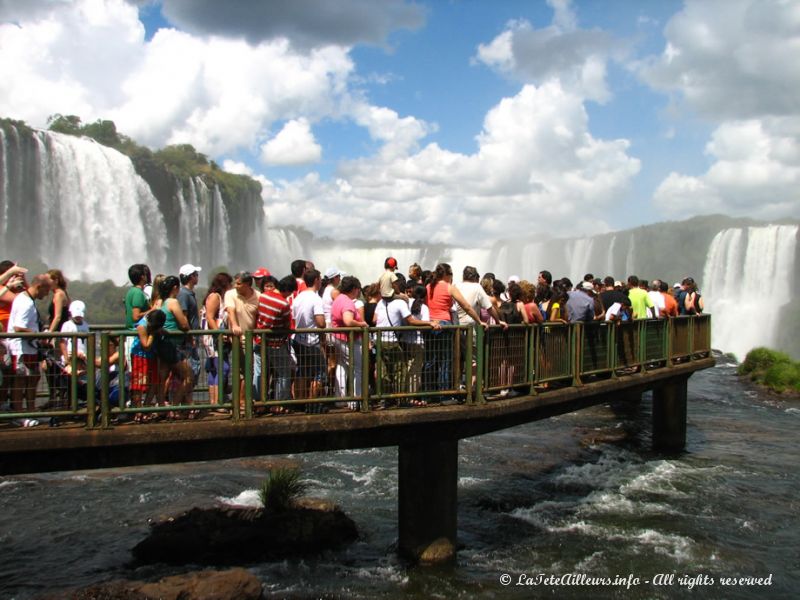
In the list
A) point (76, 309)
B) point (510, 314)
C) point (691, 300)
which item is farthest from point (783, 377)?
point (76, 309)

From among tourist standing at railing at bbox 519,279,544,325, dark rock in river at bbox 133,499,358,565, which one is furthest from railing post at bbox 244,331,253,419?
tourist standing at railing at bbox 519,279,544,325

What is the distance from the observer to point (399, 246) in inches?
3457

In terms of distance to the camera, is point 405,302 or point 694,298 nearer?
point 405,302

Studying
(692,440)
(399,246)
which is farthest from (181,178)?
(692,440)

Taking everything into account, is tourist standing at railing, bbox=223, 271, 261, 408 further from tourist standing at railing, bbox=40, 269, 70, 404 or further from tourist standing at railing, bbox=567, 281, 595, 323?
tourist standing at railing, bbox=567, 281, 595, 323

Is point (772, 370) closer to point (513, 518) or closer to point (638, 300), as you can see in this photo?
point (638, 300)

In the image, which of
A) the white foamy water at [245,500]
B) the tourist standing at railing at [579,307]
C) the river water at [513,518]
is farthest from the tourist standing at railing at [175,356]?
the tourist standing at railing at [579,307]

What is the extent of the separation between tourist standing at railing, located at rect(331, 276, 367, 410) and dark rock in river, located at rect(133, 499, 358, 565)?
9.49 feet

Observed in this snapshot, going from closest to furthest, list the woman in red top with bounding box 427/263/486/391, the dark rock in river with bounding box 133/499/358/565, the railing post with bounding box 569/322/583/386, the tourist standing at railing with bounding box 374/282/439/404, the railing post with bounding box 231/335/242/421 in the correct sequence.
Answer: the railing post with bounding box 231/335/242/421, the tourist standing at railing with bounding box 374/282/439/404, the woman in red top with bounding box 427/263/486/391, the dark rock in river with bounding box 133/499/358/565, the railing post with bounding box 569/322/583/386

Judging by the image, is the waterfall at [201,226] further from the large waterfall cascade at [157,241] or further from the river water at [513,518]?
the river water at [513,518]

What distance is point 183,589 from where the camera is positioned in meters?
8.57

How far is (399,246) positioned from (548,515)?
247ft

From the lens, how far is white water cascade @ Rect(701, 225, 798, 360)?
55.6 metres

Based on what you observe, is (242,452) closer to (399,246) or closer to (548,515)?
(548,515)
